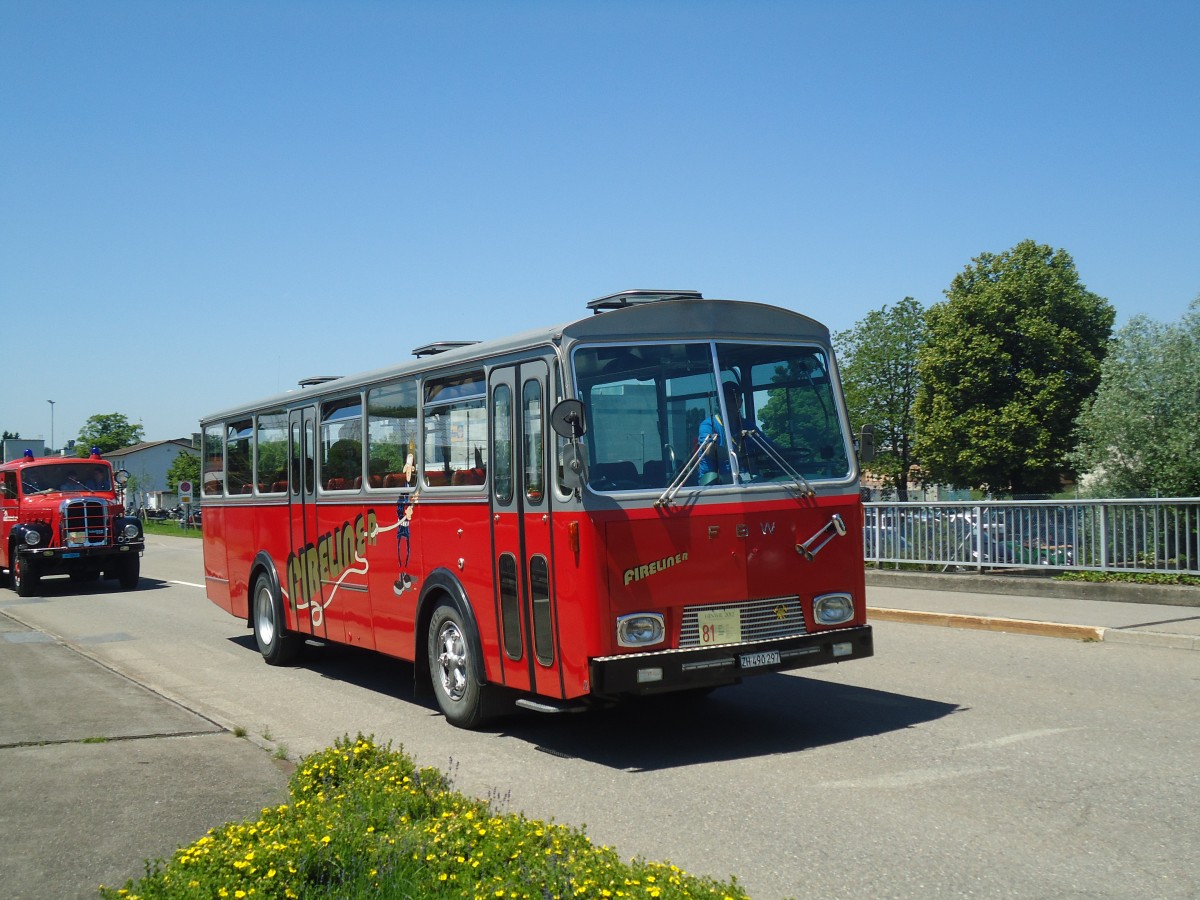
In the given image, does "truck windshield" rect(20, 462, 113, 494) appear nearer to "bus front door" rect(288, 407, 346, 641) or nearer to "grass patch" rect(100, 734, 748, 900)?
"bus front door" rect(288, 407, 346, 641)

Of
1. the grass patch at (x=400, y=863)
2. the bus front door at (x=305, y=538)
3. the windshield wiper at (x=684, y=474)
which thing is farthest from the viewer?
the bus front door at (x=305, y=538)

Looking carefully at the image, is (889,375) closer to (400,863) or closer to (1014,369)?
(1014,369)

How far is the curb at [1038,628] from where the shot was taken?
11.9m

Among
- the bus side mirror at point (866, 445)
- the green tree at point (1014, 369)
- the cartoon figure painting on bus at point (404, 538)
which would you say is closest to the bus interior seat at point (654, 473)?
the bus side mirror at point (866, 445)

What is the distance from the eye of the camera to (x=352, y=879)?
16.0 feet

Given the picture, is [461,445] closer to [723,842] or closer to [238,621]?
[723,842]

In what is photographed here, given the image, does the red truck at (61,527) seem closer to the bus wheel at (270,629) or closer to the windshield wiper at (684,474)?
the bus wheel at (270,629)

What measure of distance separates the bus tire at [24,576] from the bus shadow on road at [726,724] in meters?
18.7

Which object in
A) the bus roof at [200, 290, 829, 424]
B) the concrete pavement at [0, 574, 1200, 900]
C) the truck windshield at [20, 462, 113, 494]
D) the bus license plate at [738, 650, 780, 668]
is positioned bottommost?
the concrete pavement at [0, 574, 1200, 900]

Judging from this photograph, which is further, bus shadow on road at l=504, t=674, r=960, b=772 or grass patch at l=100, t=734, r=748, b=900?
bus shadow on road at l=504, t=674, r=960, b=772

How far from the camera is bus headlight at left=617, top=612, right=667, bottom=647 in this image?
7488 mm

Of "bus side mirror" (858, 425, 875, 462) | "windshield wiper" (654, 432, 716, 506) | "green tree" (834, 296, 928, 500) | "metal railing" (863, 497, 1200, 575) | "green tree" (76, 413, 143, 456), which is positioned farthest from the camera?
"green tree" (76, 413, 143, 456)

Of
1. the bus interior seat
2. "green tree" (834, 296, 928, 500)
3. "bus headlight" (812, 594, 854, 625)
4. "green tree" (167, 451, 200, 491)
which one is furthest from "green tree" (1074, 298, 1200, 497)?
"green tree" (167, 451, 200, 491)

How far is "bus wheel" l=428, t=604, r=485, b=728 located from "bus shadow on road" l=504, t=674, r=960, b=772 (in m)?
0.37
